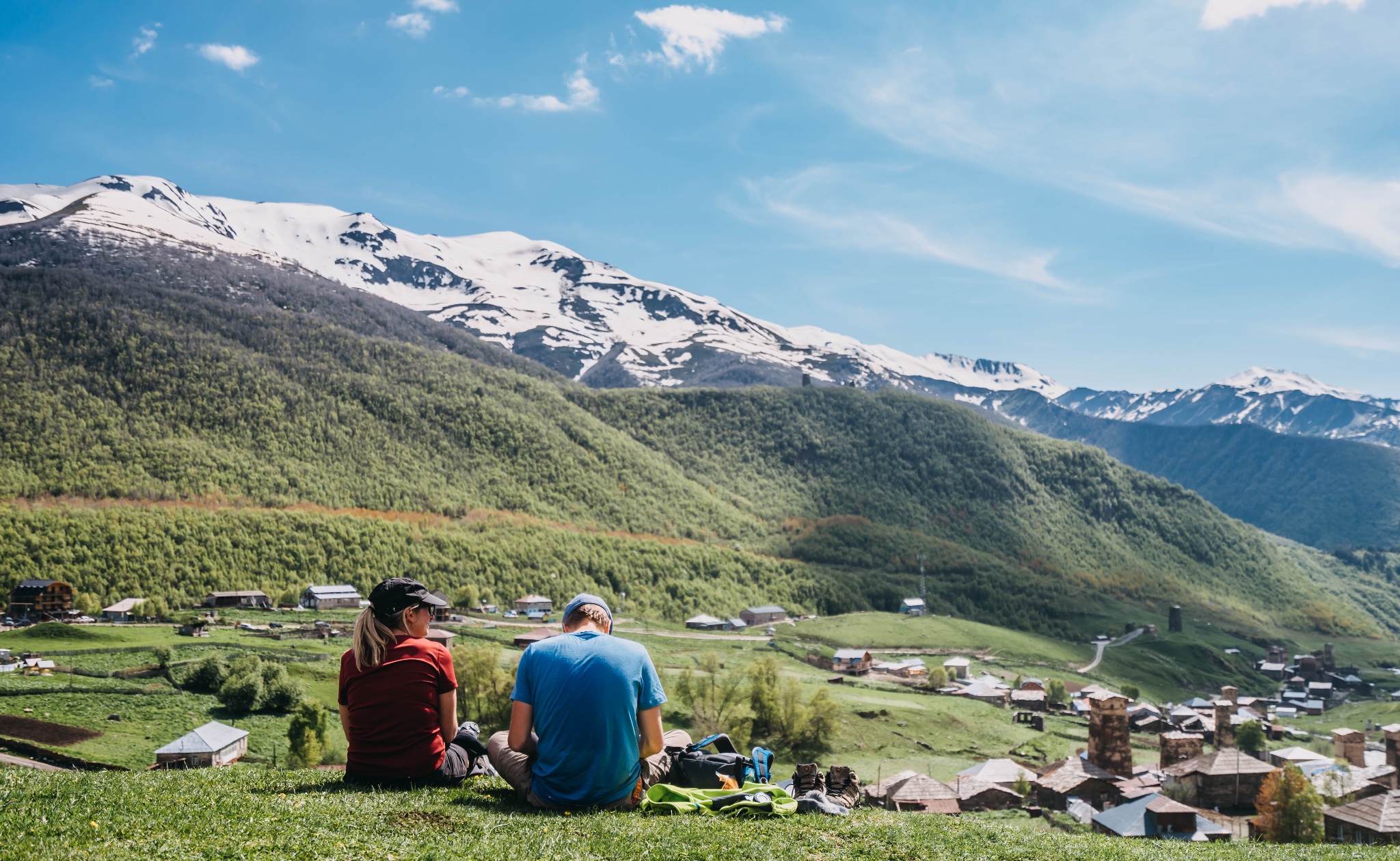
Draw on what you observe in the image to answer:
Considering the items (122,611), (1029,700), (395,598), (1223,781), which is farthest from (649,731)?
(1029,700)

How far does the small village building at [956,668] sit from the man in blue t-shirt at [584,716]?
3128 inches

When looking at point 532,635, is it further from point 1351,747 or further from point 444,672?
point 444,672

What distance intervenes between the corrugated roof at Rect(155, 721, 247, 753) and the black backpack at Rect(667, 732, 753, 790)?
34.0m

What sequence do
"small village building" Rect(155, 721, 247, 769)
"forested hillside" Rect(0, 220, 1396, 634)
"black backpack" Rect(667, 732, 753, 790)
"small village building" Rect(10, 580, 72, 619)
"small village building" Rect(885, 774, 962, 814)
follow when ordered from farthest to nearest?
"forested hillside" Rect(0, 220, 1396, 634) < "small village building" Rect(10, 580, 72, 619) < "small village building" Rect(885, 774, 962, 814) < "small village building" Rect(155, 721, 247, 769) < "black backpack" Rect(667, 732, 753, 790)

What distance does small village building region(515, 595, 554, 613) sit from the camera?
92.1 m

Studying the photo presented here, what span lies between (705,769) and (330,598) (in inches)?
3057

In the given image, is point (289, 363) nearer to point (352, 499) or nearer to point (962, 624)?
point (352, 499)

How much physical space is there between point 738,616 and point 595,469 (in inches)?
2234

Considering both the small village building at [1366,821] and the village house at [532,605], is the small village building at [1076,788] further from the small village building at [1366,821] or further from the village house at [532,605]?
the village house at [532,605]

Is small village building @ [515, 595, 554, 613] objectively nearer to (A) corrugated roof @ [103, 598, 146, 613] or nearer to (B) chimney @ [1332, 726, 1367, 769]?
(A) corrugated roof @ [103, 598, 146, 613]

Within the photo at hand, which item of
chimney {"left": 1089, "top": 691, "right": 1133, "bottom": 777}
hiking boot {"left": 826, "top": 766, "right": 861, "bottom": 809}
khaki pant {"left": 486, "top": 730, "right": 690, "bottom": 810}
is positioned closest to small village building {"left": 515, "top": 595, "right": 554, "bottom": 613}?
chimney {"left": 1089, "top": 691, "right": 1133, "bottom": 777}

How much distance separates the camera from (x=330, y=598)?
79250 mm

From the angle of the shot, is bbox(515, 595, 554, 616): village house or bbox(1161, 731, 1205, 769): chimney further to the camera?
bbox(515, 595, 554, 616): village house

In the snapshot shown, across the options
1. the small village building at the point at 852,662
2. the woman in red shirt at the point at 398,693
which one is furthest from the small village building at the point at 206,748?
the small village building at the point at 852,662
